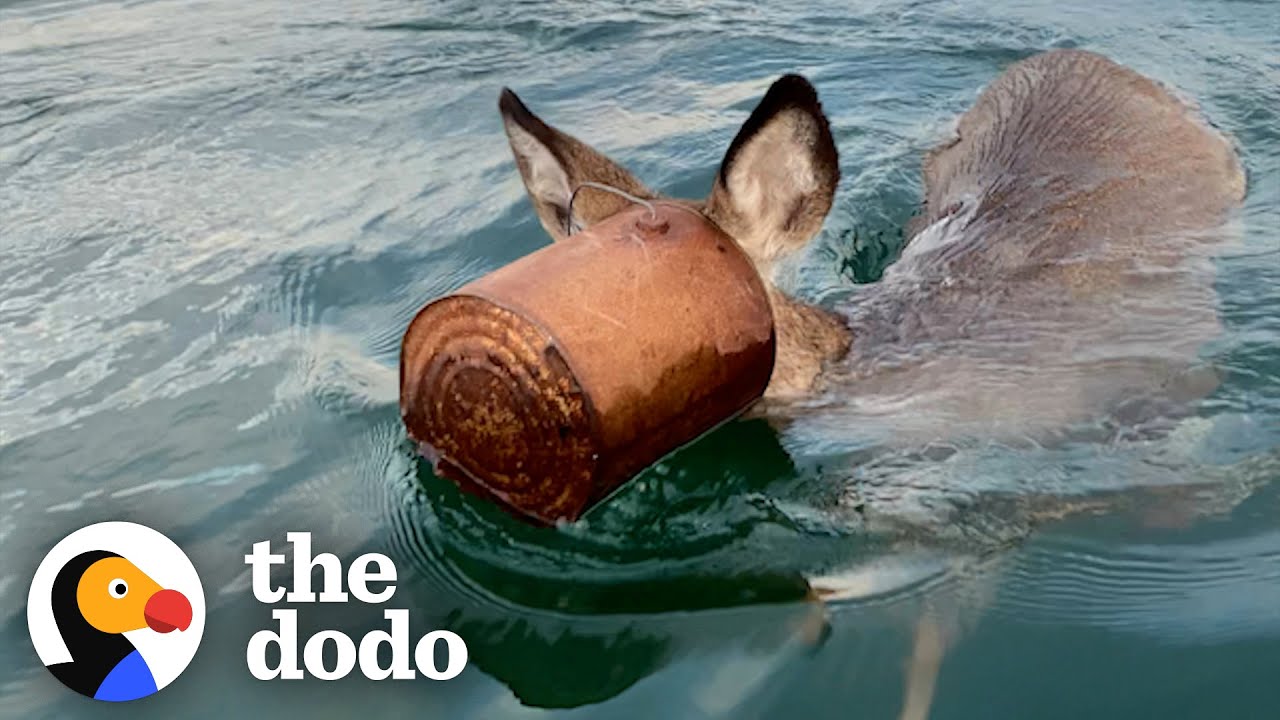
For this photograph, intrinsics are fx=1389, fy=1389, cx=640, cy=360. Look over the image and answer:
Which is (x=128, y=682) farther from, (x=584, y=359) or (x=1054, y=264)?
(x=1054, y=264)

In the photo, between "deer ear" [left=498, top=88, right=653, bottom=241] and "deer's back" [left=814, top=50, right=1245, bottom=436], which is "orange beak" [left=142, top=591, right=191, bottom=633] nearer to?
"deer ear" [left=498, top=88, right=653, bottom=241]

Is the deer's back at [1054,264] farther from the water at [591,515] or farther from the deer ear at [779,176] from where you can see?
the deer ear at [779,176]

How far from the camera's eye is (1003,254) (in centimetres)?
509

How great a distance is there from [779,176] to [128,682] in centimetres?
205

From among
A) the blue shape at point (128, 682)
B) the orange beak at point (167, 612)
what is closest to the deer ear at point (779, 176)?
the orange beak at point (167, 612)

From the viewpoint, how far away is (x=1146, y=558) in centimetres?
383

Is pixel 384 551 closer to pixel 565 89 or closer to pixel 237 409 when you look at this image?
pixel 237 409

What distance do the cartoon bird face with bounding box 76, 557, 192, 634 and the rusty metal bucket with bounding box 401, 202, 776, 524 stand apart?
815 mm

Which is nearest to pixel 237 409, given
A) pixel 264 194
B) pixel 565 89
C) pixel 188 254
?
pixel 188 254

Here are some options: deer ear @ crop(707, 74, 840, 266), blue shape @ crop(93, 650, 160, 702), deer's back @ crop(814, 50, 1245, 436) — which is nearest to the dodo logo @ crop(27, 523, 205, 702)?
blue shape @ crop(93, 650, 160, 702)

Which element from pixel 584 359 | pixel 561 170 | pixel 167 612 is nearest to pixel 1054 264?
pixel 561 170

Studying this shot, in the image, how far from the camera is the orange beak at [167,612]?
11.6 feet

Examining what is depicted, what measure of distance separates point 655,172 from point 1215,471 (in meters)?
3.95

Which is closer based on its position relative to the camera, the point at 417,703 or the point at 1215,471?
the point at 417,703
